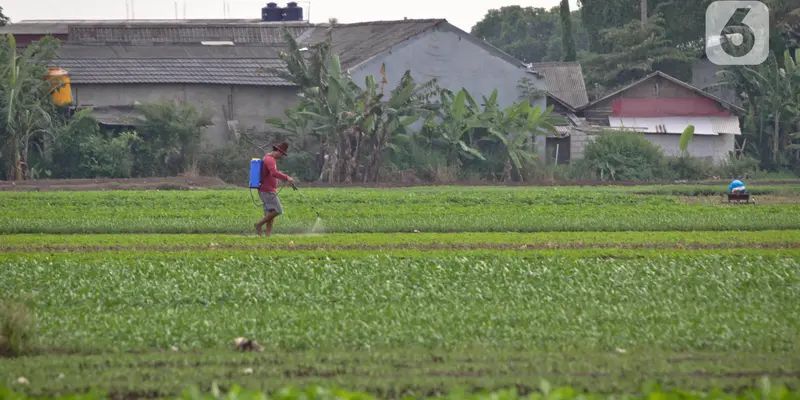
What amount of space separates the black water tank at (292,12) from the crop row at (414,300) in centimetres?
4361

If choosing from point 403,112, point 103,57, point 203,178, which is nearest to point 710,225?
point 403,112

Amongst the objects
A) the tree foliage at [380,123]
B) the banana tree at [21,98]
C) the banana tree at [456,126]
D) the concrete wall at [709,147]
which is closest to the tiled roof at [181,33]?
the tree foliage at [380,123]

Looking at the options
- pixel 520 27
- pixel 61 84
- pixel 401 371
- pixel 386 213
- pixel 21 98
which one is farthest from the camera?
pixel 520 27

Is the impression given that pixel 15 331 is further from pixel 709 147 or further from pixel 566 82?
pixel 566 82

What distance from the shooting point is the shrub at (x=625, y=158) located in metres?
40.2

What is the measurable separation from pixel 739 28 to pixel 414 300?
136 feet

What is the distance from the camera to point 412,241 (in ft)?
65.3

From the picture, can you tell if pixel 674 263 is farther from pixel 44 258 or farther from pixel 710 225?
A: pixel 44 258

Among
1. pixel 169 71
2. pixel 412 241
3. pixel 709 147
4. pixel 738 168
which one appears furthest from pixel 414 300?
pixel 709 147

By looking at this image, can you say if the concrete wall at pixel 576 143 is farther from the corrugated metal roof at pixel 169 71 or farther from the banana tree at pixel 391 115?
the corrugated metal roof at pixel 169 71

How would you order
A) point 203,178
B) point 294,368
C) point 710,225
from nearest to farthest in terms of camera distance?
point 294,368 < point 710,225 < point 203,178

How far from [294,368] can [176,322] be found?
8.05 ft

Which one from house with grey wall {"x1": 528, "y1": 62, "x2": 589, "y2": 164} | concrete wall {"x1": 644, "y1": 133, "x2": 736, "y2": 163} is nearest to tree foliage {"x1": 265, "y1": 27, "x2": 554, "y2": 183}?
house with grey wall {"x1": 528, "y1": 62, "x2": 589, "y2": 164}

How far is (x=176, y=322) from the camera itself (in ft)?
39.5
